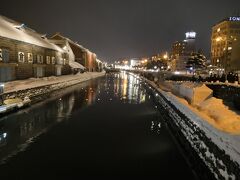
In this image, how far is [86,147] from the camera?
11.5 m

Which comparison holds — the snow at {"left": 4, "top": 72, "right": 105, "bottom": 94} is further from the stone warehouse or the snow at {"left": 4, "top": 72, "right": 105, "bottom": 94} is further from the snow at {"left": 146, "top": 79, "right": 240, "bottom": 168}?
the snow at {"left": 146, "top": 79, "right": 240, "bottom": 168}

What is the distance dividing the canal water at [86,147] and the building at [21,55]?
569 inches

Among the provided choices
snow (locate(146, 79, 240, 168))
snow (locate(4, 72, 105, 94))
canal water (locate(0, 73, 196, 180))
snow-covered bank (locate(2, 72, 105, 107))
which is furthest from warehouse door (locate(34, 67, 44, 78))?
snow (locate(146, 79, 240, 168))

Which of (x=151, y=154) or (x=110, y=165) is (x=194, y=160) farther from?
(x=110, y=165)

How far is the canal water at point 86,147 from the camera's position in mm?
9025

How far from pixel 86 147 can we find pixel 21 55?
27307mm

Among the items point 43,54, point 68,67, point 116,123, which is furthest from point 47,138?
point 68,67

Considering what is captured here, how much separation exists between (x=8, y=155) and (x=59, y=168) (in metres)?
2.49

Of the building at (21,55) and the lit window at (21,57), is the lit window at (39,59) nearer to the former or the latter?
the building at (21,55)

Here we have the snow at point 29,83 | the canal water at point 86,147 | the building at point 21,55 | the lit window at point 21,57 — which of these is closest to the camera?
the canal water at point 86,147

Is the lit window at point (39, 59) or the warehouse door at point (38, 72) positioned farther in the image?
the lit window at point (39, 59)

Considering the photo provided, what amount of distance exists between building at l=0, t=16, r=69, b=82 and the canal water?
1446 cm

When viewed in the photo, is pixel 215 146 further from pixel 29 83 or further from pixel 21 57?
pixel 21 57

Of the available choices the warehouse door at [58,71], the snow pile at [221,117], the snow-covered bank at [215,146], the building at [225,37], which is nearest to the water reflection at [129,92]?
the snow pile at [221,117]
